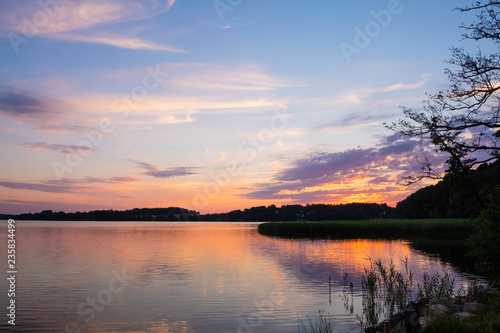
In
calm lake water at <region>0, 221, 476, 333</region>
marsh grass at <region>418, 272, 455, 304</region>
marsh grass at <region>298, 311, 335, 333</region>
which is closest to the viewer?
marsh grass at <region>298, 311, 335, 333</region>

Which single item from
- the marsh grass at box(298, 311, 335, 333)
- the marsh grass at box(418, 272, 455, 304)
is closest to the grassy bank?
the marsh grass at box(418, 272, 455, 304)

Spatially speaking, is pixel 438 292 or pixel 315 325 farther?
pixel 438 292

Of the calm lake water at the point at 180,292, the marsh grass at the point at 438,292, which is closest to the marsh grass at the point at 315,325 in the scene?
the calm lake water at the point at 180,292

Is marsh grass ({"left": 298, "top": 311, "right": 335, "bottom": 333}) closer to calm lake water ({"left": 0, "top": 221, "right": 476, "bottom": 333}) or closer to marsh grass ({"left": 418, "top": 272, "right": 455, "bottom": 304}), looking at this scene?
calm lake water ({"left": 0, "top": 221, "right": 476, "bottom": 333})

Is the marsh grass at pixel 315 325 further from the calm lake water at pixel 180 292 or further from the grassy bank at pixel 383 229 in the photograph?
the grassy bank at pixel 383 229

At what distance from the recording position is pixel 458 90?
15352 mm

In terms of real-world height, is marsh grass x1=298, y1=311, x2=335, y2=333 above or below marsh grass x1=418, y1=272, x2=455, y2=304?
below

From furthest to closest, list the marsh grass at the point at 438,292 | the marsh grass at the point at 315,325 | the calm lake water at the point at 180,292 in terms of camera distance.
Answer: the calm lake water at the point at 180,292 → the marsh grass at the point at 438,292 → the marsh grass at the point at 315,325

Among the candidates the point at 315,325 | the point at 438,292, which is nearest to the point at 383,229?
the point at 438,292

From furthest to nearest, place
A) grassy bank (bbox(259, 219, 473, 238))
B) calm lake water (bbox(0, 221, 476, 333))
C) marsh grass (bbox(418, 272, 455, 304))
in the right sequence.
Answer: grassy bank (bbox(259, 219, 473, 238)) < calm lake water (bbox(0, 221, 476, 333)) < marsh grass (bbox(418, 272, 455, 304))

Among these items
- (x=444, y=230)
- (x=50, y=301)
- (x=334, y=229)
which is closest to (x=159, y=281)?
(x=50, y=301)

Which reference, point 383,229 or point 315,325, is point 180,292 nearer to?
point 315,325

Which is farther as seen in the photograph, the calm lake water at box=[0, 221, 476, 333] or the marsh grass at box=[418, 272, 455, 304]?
the calm lake water at box=[0, 221, 476, 333]

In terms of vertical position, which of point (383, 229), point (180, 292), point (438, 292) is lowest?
point (383, 229)
